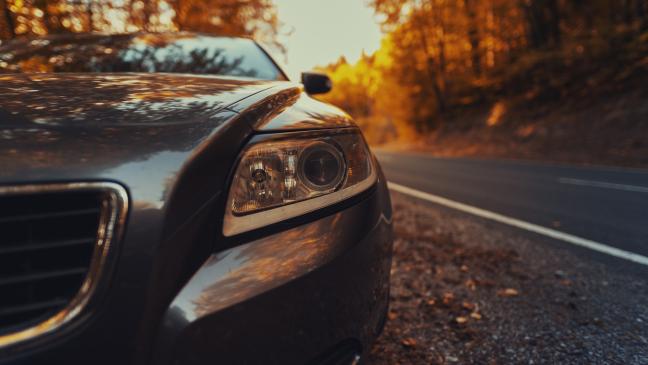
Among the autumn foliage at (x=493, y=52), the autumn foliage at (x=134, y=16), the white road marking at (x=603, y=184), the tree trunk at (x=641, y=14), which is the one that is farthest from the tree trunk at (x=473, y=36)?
the white road marking at (x=603, y=184)

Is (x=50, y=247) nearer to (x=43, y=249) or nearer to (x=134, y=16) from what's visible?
(x=43, y=249)

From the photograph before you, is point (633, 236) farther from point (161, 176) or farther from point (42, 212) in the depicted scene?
point (42, 212)

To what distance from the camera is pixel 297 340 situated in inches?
33.8

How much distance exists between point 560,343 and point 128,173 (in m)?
1.94

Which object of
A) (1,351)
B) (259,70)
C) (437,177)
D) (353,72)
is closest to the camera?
(1,351)

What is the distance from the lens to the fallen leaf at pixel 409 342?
1.76m

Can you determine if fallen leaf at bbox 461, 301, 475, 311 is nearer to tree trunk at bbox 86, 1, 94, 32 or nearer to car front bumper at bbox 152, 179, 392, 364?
car front bumper at bbox 152, 179, 392, 364

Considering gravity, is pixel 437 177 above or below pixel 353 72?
below

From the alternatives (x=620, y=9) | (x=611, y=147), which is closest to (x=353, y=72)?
(x=620, y=9)

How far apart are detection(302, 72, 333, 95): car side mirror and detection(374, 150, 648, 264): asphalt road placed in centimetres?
279

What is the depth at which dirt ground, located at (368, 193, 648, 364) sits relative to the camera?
1.65 metres

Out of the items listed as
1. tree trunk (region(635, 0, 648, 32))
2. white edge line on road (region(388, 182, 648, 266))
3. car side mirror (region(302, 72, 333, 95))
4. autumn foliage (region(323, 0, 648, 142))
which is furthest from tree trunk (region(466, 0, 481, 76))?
car side mirror (region(302, 72, 333, 95))

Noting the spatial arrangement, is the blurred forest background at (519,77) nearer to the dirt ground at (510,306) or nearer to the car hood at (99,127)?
the dirt ground at (510,306)

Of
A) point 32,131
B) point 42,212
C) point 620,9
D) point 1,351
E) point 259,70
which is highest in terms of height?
point 620,9
